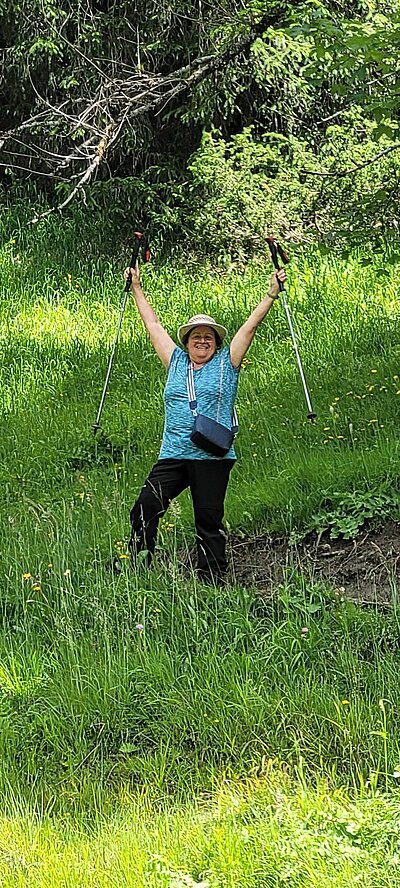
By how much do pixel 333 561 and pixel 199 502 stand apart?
873 millimetres

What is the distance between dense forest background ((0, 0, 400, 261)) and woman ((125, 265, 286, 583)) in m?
7.39

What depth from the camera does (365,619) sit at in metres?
5.13

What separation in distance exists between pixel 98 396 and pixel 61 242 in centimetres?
513

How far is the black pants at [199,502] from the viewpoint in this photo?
597 cm

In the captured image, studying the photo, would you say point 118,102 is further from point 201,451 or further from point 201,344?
point 201,451

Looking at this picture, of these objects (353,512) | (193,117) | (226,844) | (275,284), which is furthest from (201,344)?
(193,117)

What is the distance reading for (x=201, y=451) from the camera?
5.96 meters

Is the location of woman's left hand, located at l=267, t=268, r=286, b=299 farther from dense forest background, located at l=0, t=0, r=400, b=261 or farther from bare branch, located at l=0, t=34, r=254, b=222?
dense forest background, located at l=0, t=0, r=400, b=261

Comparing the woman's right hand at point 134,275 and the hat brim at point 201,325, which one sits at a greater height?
the woman's right hand at point 134,275

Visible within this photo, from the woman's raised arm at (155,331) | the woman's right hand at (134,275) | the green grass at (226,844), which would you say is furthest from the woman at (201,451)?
the green grass at (226,844)

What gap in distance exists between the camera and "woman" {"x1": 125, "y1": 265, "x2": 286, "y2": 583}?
5973mm

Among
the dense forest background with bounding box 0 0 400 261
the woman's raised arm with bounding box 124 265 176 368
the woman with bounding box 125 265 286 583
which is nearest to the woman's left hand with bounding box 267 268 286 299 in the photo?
the woman with bounding box 125 265 286 583

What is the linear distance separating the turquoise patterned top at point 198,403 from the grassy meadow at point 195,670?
631mm

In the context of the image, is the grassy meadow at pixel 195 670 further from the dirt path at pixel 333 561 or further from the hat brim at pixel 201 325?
the hat brim at pixel 201 325
